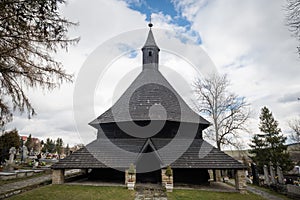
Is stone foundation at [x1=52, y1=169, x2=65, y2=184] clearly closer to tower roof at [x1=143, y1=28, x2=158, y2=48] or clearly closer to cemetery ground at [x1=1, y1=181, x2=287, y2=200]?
cemetery ground at [x1=1, y1=181, x2=287, y2=200]

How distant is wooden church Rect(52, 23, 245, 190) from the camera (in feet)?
37.6

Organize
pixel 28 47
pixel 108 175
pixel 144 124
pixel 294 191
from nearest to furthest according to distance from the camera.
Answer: pixel 28 47 → pixel 294 191 → pixel 108 175 → pixel 144 124

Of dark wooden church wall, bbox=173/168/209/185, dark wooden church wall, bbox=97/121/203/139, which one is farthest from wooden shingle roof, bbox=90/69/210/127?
dark wooden church wall, bbox=173/168/209/185

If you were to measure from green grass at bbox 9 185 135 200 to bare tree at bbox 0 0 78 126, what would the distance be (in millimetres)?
5256

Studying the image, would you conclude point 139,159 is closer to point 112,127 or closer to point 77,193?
point 112,127

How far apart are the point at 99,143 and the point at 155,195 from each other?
548 cm

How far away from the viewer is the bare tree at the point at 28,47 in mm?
4227

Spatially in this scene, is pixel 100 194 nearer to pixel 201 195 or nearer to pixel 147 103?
pixel 201 195

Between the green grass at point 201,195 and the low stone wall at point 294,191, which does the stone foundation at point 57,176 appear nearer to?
the green grass at point 201,195

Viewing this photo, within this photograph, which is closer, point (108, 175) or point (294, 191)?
point (294, 191)

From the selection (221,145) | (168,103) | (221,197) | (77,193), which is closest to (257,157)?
(221,145)

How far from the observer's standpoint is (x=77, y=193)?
9320 millimetres

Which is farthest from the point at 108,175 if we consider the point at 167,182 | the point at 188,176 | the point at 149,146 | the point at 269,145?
the point at 269,145

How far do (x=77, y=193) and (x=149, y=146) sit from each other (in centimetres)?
468
